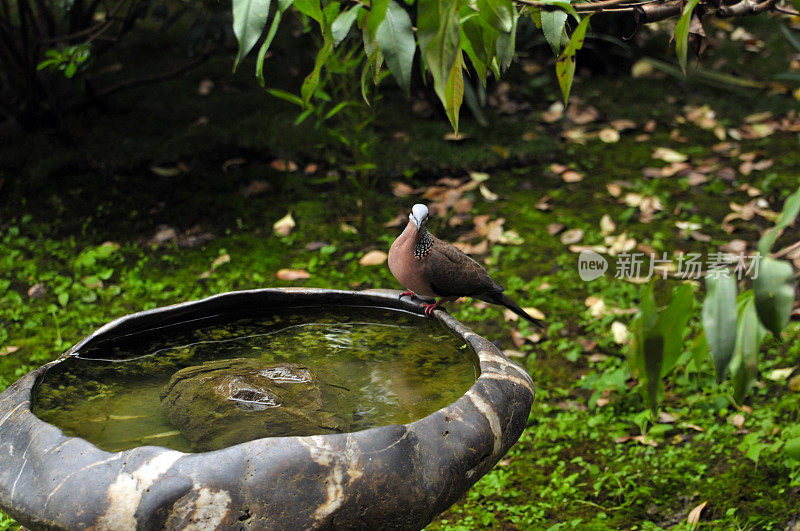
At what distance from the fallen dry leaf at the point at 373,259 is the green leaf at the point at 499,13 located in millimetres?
2723

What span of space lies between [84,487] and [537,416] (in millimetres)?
1935

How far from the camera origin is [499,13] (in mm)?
985

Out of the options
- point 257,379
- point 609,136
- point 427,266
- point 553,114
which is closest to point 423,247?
point 427,266

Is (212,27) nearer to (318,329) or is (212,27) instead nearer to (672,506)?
(318,329)

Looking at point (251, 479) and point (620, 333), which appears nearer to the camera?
point (251, 479)

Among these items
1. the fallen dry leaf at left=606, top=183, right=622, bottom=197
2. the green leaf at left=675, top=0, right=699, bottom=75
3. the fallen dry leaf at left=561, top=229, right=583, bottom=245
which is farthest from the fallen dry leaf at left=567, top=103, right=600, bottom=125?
the green leaf at left=675, top=0, right=699, bottom=75

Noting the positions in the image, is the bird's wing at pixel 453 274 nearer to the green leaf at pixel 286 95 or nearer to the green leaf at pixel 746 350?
the green leaf at pixel 286 95

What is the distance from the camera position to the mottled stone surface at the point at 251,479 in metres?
1.27

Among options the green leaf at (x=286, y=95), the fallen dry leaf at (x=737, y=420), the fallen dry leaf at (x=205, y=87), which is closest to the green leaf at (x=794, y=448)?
the fallen dry leaf at (x=737, y=420)

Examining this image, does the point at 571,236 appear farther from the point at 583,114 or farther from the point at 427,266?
the point at 427,266

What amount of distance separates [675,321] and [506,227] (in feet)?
10.4

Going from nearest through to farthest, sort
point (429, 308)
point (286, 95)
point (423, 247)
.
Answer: point (429, 308)
point (423, 247)
point (286, 95)

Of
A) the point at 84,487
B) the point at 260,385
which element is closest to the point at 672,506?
the point at 260,385

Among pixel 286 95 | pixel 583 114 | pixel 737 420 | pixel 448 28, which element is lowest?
pixel 737 420
